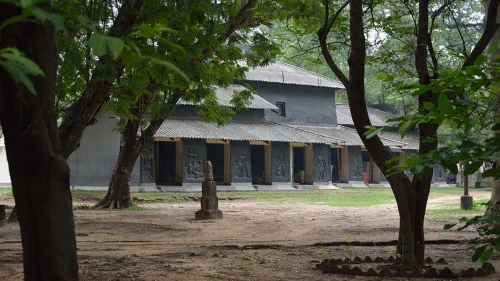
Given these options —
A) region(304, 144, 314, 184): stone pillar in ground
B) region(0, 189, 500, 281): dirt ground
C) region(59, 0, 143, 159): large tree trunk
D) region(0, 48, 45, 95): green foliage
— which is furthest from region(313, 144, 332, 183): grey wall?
region(0, 48, 45, 95): green foliage

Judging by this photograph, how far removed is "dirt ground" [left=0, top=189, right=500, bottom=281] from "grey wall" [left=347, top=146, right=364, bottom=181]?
20274 millimetres

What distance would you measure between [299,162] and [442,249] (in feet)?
99.9

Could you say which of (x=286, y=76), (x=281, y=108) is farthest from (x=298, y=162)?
(x=286, y=76)

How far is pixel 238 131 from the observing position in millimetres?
34688

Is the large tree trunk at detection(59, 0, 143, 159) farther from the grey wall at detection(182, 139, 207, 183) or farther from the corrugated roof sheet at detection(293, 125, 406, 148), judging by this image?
the corrugated roof sheet at detection(293, 125, 406, 148)

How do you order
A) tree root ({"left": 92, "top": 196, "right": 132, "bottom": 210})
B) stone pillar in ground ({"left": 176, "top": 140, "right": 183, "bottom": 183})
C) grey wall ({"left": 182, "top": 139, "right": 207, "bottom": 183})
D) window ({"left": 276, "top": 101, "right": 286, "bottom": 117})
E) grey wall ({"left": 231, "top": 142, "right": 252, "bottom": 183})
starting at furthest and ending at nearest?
window ({"left": 276, "top": 101, "right": 286, "bottom": 117})
grey wall ({"left": 231, "top": 142, "right": 252, "bottom": 183})
stone pillar in ground ({"left": 176, "top": 140, "right": 183, "bottom": 183})
grey wall ({"left": 182, "top": 139, "right": 207, "bottom": 183})
tree root ({"left": 92, "top": 196, "right": 132, "bottom": 210})

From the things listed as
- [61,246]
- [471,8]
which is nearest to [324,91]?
[471,8]

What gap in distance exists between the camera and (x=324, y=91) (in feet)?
139

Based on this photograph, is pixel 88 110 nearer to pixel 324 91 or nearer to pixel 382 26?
pixel 382 26

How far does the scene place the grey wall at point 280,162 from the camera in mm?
36938

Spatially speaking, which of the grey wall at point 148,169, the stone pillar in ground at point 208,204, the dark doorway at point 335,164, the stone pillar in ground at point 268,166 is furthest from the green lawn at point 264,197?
the dark doorway at point 335,164

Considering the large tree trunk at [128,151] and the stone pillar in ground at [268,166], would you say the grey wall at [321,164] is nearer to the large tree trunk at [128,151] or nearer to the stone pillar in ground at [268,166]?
the stone pillar in ground at [268,166]

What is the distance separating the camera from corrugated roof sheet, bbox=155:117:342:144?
107 ft

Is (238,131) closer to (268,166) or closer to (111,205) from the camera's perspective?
(268,166)
